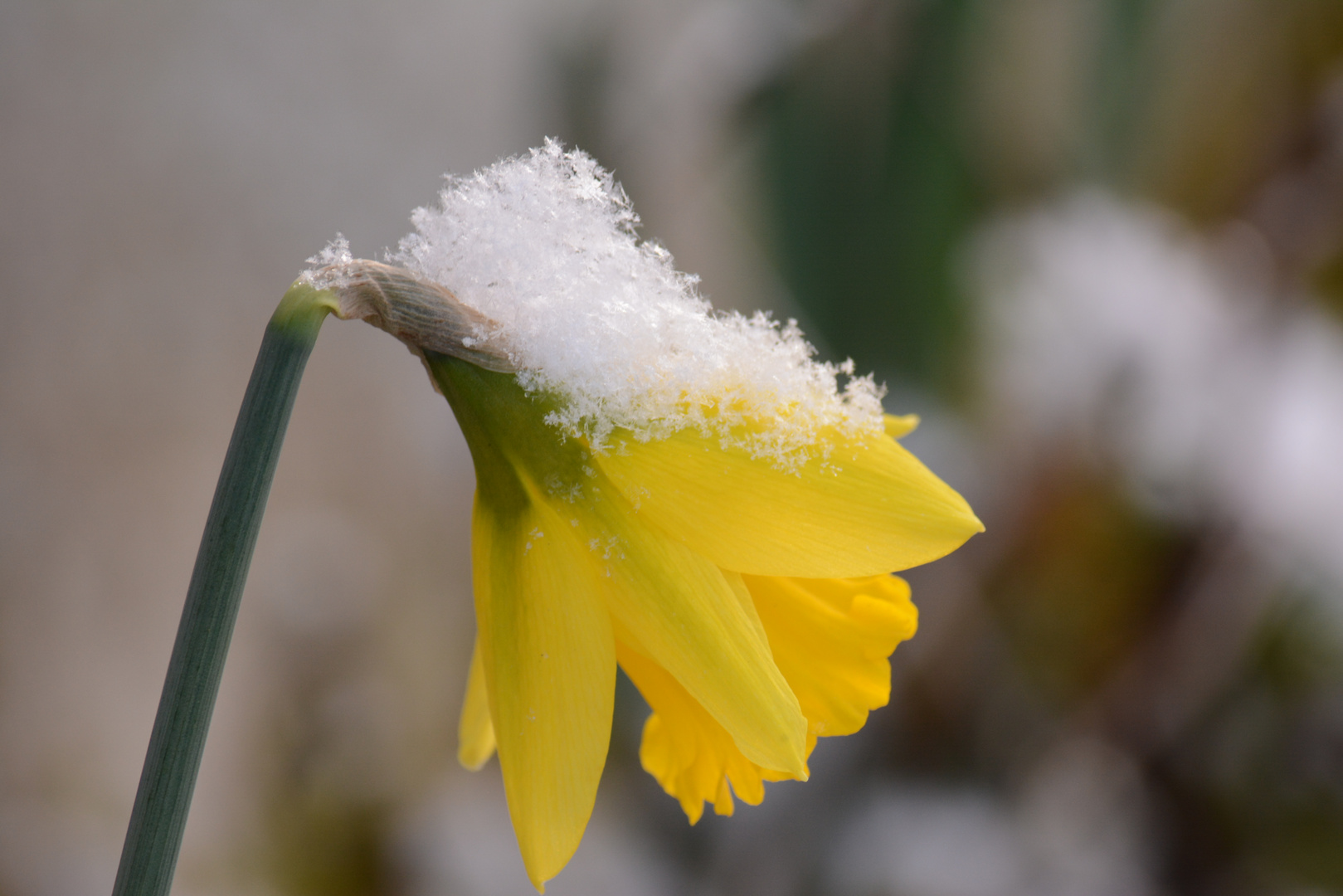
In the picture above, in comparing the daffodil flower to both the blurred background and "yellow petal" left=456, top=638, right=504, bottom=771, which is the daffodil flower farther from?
the blurred background

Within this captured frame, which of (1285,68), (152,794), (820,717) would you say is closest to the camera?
(152,794)

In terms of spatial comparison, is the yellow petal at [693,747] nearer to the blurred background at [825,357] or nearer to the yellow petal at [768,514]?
the yellow petal at [768,514]

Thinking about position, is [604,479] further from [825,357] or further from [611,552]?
[825,357]

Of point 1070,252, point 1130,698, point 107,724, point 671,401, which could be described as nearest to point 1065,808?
point 1130,698

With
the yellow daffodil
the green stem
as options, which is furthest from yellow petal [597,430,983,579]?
the green stem

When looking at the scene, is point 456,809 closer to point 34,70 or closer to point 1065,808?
point 1065,808

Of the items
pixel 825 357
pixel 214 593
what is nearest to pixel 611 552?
pixel 214 593
